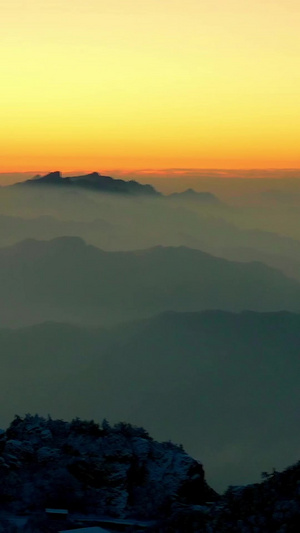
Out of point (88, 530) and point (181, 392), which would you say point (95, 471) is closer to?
point (88, 530)

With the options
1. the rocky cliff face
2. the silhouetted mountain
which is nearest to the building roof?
the rocky cliff face

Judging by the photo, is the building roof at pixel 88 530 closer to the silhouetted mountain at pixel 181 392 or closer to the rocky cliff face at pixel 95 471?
the rocky cliff face at pixel 95 471

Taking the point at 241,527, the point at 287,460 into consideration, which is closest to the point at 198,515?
the point at 241,527

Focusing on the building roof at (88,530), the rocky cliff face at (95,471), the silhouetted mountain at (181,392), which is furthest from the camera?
the silhouetted mountain at (181,392)

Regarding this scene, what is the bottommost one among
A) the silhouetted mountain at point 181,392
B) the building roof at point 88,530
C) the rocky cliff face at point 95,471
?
the silhouetted mountain at point 181,392

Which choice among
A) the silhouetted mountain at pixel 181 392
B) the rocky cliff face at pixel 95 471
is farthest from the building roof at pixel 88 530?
the silhouetted mountain at pixel 181 392

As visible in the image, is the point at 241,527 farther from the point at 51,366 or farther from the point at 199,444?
the point at 51,366

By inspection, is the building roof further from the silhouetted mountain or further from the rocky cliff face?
the silhouetted mountain
